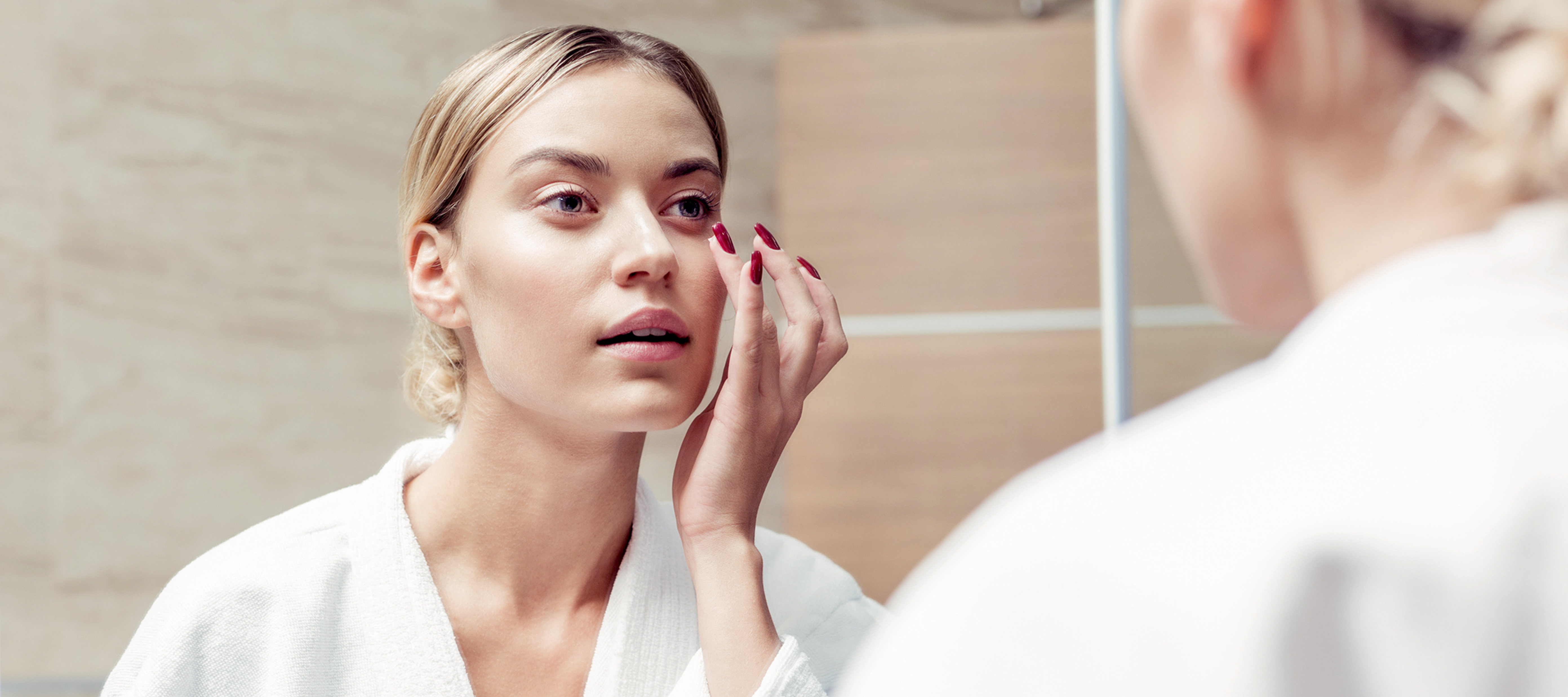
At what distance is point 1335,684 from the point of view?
199 mm

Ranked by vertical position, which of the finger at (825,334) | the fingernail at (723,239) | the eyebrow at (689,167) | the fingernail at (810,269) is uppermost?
the eyebrow at (689,167)

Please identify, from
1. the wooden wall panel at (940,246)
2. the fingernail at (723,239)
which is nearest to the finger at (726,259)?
the fingernail at (723,239)

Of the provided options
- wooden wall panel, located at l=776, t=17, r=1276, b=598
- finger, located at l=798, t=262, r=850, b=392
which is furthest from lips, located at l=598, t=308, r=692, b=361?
wooden wall panel, located at l=776, t=17, r=1276, b=598

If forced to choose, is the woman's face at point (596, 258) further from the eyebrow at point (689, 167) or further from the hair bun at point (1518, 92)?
the hair bun at point (1518, 92)

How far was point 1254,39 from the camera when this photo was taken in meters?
0.27

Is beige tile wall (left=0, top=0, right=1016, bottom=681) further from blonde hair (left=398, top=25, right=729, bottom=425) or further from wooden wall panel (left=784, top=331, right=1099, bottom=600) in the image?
blonde hair (left=398, top=25, right=729, bottom=425)

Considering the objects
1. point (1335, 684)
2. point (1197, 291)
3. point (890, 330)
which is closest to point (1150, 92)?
point (1335, 684)

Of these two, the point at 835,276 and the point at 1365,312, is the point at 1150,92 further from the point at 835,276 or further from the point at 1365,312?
the point at 835,276

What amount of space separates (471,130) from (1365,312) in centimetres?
61

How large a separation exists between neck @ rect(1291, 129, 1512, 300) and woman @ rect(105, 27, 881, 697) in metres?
0.43

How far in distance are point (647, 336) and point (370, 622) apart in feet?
0.81

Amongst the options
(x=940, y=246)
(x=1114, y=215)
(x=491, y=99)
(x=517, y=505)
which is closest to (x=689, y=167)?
(x=491, y=99)

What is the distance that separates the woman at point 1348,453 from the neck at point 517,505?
0.53 m

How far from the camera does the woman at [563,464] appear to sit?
2.25 ft
